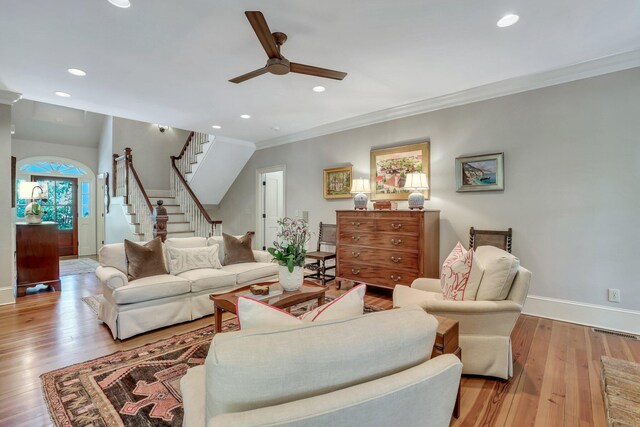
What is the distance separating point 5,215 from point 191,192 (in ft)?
9.68

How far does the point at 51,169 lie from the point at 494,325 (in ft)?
31.2

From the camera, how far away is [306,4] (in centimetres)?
216

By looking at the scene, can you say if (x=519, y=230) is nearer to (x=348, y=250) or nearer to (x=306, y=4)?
(x=348, y=250)

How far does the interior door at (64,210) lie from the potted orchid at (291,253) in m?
7.58

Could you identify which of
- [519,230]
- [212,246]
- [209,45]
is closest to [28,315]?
[212,246]

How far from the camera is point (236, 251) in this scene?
398 centimetres

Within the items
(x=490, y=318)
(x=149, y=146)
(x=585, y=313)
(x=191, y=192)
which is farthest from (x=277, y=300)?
(x=149, y=146)

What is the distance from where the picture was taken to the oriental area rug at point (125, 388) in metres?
1.74

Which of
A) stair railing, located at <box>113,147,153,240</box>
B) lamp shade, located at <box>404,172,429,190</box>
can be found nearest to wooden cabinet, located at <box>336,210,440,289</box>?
lamp shade, located at <box>404,172,429,190</box>

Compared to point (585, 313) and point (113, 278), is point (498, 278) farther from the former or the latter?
point (113, 278)

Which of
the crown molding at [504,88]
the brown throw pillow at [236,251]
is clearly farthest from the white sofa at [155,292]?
the crown molding at [504,88]

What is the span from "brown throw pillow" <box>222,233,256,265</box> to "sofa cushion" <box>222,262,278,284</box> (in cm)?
7

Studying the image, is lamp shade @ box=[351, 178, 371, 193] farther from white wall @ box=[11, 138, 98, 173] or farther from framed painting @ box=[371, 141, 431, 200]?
white wall @ box=[11, 138, 98, 173]

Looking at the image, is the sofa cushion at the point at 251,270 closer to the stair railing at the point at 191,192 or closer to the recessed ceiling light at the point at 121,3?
the stair railing at the point at 191,192
